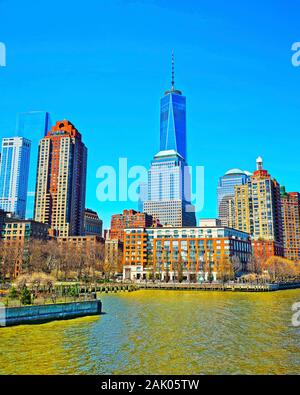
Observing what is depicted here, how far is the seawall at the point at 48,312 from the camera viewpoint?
46.7m

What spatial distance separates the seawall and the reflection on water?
209 cm

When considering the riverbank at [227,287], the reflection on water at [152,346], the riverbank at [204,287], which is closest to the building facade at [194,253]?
the riverbank at [227,287]

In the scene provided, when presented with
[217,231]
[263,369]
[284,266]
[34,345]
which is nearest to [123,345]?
[34,345]

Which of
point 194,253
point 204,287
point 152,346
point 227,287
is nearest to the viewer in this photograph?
point 152,346

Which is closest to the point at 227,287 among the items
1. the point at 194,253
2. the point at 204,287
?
the point at 204,287

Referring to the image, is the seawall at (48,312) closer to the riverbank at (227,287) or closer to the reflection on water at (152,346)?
the reflection on water at (152,346)

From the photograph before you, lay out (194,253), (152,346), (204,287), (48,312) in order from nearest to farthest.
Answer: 1. (152,346)
2. (48,312)
3. (204,287)
4. (194,253)

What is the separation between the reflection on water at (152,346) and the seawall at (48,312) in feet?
6.87

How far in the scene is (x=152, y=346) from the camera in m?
36.8

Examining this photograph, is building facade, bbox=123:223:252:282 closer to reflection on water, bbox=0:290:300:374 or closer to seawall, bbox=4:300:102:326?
seawall, bbox=4:300:102:326

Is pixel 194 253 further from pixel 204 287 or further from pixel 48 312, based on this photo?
pixel 48 312

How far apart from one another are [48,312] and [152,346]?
19580 millimetres

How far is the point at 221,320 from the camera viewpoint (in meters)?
55.0

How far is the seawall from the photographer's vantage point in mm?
46719
